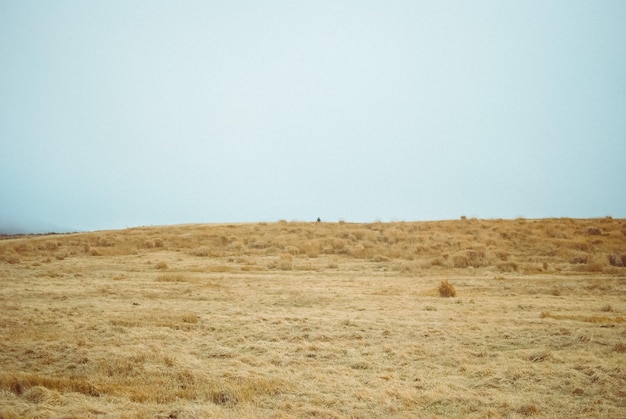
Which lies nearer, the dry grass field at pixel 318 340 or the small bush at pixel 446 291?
the dry grass field at pixel 318 340

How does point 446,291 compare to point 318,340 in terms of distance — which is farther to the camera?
point 446,291

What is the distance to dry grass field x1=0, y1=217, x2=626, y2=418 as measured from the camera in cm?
664

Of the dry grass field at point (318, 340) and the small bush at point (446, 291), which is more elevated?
the small bush at point (446, 291)

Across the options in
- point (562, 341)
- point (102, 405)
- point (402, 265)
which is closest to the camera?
point (102, 405)

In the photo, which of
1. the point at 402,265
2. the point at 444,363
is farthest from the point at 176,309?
the point at 402,265

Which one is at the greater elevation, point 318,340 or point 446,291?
point 446,291

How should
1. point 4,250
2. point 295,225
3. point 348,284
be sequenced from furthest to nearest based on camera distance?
point 295,225 → point 4,250 → point 348,284

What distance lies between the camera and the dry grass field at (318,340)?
6645 millimetres

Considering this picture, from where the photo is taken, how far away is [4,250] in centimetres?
3069

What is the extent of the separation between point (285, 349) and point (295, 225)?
96.4 ft

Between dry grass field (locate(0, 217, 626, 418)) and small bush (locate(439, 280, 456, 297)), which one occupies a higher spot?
small bush (locate(439, 280, 456, 297))

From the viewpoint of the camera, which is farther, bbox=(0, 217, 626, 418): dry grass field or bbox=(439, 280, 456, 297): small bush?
bbox=(439, 280, 456, 297): small bush

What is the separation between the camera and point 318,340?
9.77 meters

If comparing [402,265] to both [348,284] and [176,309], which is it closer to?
[348,284]
